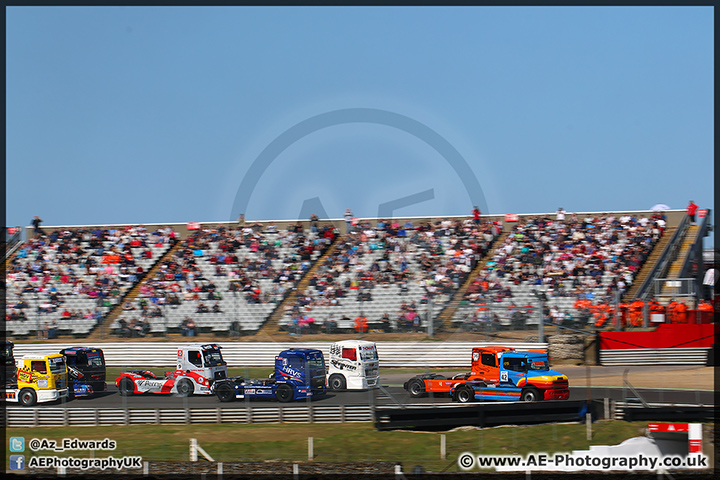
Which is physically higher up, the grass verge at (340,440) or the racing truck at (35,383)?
the racing truck at (35,383)

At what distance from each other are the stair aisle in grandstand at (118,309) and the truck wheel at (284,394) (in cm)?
1271

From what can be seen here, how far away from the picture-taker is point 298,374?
23.3 meters

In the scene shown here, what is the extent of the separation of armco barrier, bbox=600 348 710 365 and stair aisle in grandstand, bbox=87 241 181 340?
20.5 meters

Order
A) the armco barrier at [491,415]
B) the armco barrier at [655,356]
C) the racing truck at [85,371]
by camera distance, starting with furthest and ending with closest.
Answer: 1. the armco barrier at [655,356]
2. the racing truck at [85,371]
3. the armco barrier at [491,415]

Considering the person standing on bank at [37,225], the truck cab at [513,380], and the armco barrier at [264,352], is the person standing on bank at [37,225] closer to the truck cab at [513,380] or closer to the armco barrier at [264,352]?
the armco barrier at [264,352]

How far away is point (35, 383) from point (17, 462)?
8.17 meters

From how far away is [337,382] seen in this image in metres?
25.3

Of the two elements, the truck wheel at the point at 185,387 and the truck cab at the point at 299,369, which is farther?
the truck wheel at the point at 185,387

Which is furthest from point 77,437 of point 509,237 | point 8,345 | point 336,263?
point 509,237

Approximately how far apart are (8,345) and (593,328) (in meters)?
22.4

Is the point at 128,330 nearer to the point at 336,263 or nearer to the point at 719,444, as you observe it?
the point at 336,263

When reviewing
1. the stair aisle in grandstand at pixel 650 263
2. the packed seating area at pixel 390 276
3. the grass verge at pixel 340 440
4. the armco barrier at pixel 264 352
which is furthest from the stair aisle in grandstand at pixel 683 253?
the grass verge at pixel 340 440

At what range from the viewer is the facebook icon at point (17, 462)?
16.1 m

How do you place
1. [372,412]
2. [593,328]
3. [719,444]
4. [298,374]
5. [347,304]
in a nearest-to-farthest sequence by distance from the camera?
[719,444] < [372,412] < [298,374] < [593,328] < [347,304]
